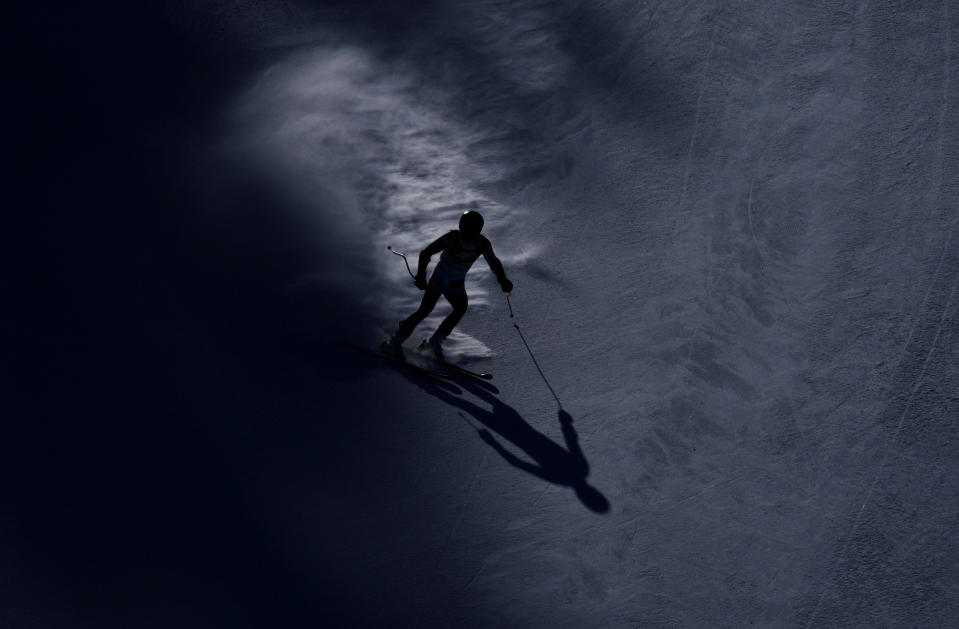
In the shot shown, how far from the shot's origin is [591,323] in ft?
33.8

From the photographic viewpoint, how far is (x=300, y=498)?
28.1 feet

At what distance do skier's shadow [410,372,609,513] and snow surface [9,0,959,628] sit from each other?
4 centimetres

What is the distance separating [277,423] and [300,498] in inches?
36.1

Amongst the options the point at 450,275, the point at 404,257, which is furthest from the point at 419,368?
the point at 404,257

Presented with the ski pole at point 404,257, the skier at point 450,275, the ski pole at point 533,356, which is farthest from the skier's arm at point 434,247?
the ski pole at point 533,356

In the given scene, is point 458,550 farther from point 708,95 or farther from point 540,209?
point 708,95

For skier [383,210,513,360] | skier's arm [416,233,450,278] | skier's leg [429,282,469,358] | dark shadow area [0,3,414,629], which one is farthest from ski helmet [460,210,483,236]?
dark shadow area [0,3,414,629]

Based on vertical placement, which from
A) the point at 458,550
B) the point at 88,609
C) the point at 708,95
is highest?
the point at 708,95

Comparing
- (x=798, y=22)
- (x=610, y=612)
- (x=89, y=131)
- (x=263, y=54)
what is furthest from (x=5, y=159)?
(x=798, y=22)

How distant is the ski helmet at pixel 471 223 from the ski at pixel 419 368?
5.57 feet

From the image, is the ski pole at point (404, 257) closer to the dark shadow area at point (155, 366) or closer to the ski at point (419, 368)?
the dark shadow area at point (155, 366)

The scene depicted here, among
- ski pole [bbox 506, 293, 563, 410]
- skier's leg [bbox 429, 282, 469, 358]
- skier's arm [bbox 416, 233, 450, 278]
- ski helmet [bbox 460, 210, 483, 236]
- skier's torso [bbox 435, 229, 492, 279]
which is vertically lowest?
ski pole [bbox 506, 293, 563, 410]

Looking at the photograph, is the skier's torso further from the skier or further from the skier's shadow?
the skier's shadow

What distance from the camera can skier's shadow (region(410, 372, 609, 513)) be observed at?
8883 mm
